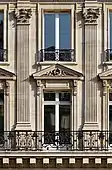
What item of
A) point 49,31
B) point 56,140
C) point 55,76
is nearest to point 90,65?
point 55,76

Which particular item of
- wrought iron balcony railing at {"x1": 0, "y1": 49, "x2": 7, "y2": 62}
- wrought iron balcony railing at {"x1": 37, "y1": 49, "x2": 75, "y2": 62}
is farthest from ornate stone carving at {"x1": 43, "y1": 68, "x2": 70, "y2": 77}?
wrought iron balcony railing at {"x1": 0, "y1": 49, "x2": 7, "y2": 62}

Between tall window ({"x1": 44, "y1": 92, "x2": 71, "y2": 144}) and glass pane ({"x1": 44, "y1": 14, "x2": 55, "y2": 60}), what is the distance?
150 centimetres

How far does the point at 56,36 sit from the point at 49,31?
334mm

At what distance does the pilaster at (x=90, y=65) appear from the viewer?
29609 millimetres

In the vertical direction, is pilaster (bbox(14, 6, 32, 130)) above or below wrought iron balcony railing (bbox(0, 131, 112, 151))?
above

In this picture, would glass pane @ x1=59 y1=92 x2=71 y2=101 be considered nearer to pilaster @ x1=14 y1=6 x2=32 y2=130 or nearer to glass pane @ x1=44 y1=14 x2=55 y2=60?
pilaster @ x1=14 y1=6 x2=32 y2=130

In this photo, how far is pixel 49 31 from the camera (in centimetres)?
3011

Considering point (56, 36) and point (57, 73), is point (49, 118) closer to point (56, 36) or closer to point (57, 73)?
point (57, 73)

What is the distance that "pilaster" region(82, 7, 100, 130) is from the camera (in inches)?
1166

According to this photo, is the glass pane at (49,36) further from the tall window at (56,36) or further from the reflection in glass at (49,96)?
the reflection in glass at (49,96)

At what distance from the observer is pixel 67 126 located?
29922mm

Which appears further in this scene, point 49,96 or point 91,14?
point 49,96

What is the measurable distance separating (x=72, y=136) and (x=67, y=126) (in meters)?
0.54

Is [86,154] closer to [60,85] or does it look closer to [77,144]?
[77,144]
